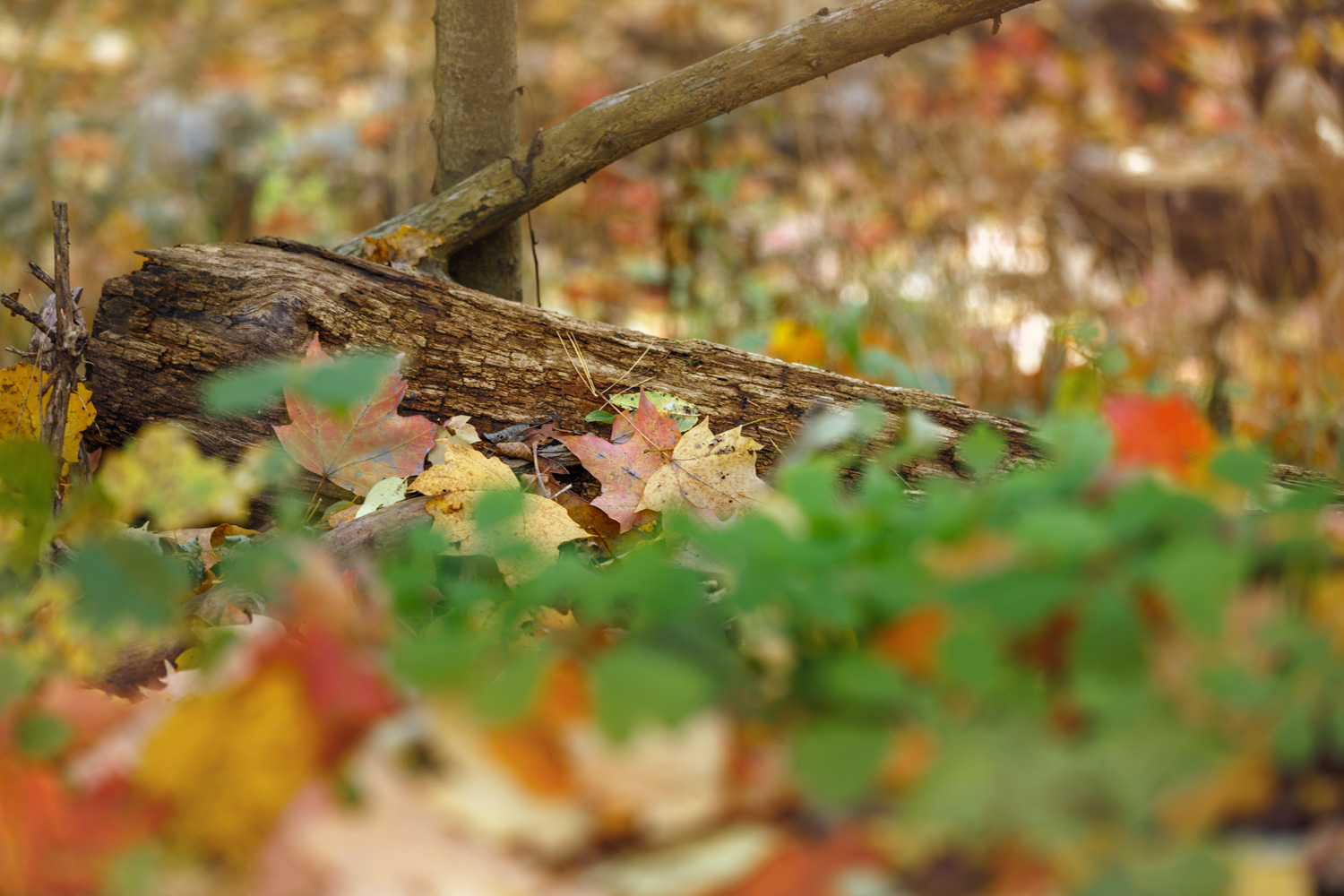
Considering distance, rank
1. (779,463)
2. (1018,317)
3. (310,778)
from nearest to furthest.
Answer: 1. (310,778)
2. (779,463)
3. (1018,317)

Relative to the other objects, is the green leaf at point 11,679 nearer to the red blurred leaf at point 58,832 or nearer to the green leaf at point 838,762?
the red blurred leaf at point 58,832

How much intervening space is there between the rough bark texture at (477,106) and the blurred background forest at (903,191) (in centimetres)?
12

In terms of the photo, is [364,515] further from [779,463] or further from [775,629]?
[775,629]

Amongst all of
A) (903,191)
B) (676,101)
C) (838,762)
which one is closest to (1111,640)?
(838,762)

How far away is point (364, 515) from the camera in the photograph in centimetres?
132

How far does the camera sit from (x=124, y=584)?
0.64m

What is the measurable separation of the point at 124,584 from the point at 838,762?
0.47 meters

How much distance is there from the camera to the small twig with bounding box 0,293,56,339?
125 cm

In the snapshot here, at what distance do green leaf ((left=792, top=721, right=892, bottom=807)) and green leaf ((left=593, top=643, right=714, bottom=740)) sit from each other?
0.06m

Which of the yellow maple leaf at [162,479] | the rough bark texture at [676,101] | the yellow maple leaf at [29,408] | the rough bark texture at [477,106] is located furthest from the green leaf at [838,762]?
the rough bark texture at [477,106]

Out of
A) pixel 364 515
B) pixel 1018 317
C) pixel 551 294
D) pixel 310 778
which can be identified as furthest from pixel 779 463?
pixel 551 294

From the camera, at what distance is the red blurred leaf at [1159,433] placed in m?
0.70

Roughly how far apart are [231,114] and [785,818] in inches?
230

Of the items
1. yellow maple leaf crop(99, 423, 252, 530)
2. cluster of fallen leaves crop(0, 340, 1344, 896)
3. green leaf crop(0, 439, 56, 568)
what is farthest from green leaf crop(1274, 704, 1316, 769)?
green leaf crop(0, 439, 56, 568)
